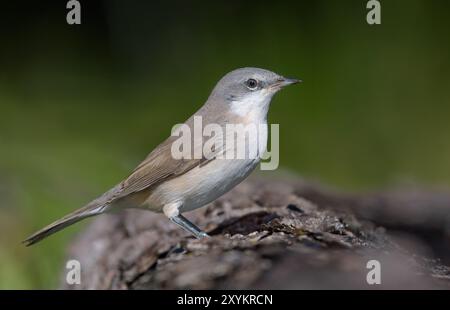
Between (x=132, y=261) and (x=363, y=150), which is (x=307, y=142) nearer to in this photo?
(x=363, y=150)

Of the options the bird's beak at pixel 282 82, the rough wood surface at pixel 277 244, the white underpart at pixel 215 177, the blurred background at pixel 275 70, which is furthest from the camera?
the blurred background at pixel 275 70

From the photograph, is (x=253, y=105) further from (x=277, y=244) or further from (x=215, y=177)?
(x=277, y=244)

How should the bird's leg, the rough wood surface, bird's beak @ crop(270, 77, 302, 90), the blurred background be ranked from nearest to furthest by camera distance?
1. the rough wood surface
2. the bird's leg
3. bird's beak @ crop(270, 77, 302, 90)
4. the blurred background

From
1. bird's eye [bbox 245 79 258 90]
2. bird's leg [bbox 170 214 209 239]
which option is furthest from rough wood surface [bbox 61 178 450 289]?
bird's eye [bbox 245 79 258 90]

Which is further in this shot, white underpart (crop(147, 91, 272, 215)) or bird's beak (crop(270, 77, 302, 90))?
bird's beak (crop(270, 77, 302, 90))

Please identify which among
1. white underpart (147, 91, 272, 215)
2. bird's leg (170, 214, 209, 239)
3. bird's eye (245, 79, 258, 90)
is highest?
bird's eye (245, 79, 258, 90)

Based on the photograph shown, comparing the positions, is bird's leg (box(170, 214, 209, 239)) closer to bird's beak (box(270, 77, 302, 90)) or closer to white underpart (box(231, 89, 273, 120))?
white underpart (box(231, 89, 273, 120))

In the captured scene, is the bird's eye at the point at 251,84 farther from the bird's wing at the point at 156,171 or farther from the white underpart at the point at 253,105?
the bird's wing at the point at 156,171

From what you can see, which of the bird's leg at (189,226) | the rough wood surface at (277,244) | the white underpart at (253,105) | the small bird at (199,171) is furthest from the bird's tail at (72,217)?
the white underpart at (253,105)
